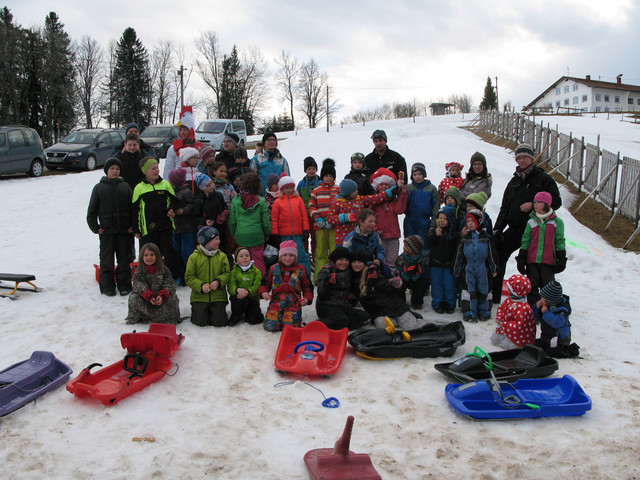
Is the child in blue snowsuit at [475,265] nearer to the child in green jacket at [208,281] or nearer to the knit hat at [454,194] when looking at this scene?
the knit hat at [454,194]

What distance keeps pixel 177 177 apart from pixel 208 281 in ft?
5.98

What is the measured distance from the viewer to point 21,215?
35.8ft

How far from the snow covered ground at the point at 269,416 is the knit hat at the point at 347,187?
1519 millimetres

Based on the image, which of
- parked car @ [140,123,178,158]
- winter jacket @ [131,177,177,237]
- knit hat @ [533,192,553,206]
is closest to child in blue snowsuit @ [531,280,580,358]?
knit hat @ [533,192,553,206]

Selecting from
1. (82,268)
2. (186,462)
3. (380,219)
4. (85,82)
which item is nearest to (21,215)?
(82,268)

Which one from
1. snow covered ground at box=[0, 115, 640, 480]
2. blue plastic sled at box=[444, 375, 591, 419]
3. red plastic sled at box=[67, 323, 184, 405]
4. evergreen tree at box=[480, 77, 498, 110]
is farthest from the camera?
evergreen tree at box=[480, 77, 498, 110]

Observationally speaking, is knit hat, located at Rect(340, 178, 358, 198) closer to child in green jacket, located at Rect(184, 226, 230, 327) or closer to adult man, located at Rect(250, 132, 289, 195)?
adult man, located at Rect(250, 132, 289, 195)

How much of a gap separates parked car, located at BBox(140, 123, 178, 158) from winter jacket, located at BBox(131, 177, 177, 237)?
1395 cm

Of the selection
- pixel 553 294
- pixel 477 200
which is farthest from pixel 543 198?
pixel 553 294

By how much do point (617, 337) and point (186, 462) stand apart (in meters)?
4.53

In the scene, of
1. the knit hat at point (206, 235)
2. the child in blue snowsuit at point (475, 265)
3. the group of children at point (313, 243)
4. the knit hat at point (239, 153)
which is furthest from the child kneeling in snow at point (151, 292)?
the child in blue snowsuit at point (475, 265)

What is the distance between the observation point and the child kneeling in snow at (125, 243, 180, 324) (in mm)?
5250

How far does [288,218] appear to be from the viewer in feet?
20.4

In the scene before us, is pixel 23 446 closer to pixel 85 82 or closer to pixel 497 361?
pixel 497 361
